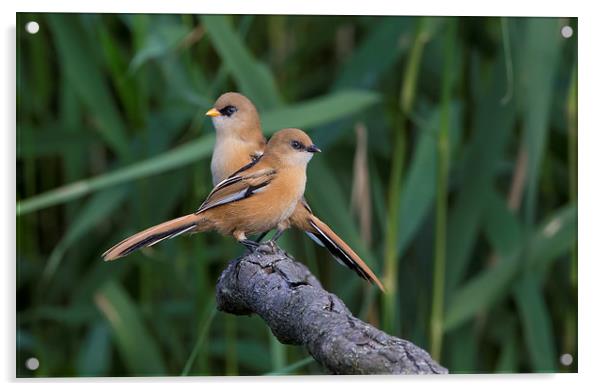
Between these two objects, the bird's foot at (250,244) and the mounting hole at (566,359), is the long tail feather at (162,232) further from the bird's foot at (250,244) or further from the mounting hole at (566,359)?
the mounting hole at (566,359)

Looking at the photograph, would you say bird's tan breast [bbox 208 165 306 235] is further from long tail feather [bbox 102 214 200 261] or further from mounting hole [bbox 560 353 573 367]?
mounting hole [bbox 560 353 573 367]

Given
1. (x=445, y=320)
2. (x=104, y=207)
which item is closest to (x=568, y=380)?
(x=445, y=320)

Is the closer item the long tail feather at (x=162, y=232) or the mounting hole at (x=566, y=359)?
the long tail feather at (x=162, y=232)

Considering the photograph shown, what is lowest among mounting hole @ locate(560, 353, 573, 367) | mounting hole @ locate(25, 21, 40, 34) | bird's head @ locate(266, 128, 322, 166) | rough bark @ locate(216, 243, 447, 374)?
mounting hole @ locate(560, 353, 573, 367)

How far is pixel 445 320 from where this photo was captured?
2557 mm

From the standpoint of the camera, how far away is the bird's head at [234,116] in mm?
2270

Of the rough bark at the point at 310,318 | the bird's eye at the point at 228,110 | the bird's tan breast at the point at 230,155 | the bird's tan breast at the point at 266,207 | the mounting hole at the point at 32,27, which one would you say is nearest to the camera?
the rough bark at the point at 310,318

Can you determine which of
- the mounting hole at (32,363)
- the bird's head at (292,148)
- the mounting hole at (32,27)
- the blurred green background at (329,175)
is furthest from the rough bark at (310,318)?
the mounting hole at (32,27)

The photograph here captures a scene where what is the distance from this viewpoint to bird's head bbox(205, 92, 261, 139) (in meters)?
2.27

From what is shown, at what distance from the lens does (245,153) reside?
222 centimetres

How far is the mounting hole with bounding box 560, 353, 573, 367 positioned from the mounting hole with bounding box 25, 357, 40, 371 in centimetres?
129

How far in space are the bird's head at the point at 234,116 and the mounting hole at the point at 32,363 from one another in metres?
0.74

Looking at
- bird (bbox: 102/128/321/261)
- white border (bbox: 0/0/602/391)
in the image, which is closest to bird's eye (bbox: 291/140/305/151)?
bird (bbox: 102/128/321/261)
